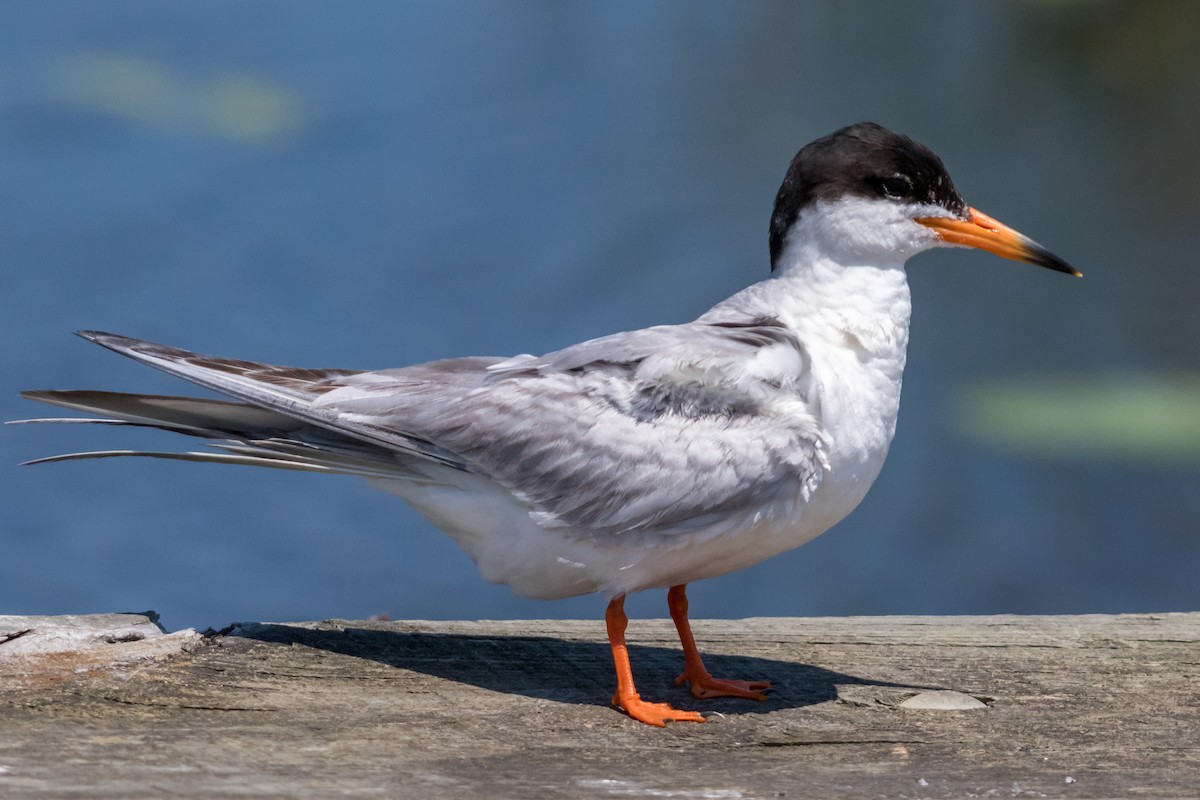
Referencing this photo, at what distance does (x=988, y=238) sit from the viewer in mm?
3322

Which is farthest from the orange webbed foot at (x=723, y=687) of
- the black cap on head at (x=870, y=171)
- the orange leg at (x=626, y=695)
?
the black cap on head at (x=870, y=171)

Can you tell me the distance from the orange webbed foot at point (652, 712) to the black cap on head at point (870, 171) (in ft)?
3.88

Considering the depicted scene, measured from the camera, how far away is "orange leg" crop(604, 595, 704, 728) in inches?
109

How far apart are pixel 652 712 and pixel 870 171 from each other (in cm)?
131

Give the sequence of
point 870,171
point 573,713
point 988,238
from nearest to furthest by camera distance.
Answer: point 573,713 → point 870,171 → point 988,238

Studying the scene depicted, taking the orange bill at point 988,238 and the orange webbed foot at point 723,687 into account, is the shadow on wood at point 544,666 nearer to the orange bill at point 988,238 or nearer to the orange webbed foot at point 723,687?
the orange webbed foot at point 723,687

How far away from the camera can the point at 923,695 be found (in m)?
2.89

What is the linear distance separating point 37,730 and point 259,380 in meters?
0.95

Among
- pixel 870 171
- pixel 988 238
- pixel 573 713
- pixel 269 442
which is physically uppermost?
pixel 870 171

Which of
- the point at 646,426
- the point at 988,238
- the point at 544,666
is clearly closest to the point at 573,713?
the point at 544,666

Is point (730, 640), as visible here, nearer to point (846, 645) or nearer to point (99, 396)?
point (846, 645)

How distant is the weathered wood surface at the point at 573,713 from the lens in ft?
7.52

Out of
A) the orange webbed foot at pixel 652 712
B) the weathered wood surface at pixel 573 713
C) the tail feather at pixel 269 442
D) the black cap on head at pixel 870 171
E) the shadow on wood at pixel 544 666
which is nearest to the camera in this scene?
the weathered wood surface at pixel 573 713

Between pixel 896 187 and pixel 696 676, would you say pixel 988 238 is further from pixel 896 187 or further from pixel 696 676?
pixel 696 676
